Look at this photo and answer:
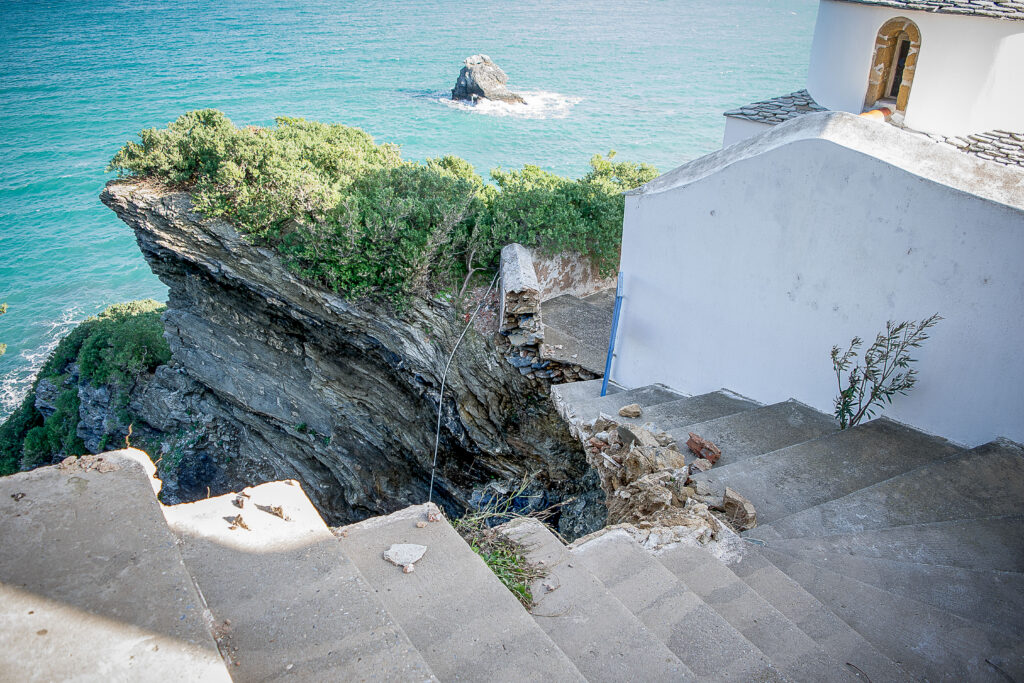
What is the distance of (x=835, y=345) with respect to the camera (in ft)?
18.2

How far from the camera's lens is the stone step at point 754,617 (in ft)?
9.73

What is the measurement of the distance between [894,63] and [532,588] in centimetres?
1136

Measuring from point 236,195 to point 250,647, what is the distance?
919cm

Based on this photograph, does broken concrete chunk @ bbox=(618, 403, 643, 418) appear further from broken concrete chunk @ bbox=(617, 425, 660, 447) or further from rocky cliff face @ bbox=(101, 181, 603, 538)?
rocky cliff face @ bbox=(101, 181, 603, 538)

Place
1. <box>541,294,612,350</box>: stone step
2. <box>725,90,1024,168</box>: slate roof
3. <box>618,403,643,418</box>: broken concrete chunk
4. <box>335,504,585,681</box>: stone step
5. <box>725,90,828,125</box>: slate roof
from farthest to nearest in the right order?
<box>725,90,828,125</box>: slate roof
<box>541,294,612,350</box>: stone step
<box>725,90,1024,168</box>: slate roof
<box>618,403,643,418</box>: broken concrete chunk
<box>335,504,585,681</box>: stone step

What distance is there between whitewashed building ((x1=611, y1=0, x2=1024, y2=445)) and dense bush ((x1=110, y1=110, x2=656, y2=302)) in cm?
265

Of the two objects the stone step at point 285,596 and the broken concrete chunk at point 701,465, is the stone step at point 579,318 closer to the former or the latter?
the broken concrete chunk at point 701,465

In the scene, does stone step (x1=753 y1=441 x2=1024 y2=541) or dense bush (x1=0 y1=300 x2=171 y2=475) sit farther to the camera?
dense bush (x1=0 y1=300 x2=171 y2=475)

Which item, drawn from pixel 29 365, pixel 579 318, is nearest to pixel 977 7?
pixel 579 318

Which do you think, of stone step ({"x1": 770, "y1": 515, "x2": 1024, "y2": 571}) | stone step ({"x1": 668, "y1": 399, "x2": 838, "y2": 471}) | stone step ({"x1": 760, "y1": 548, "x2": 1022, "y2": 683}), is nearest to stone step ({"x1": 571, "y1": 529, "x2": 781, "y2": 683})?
stone step ({"x1": 760, "y1": 548, "x2": 1022, "y2": 683})

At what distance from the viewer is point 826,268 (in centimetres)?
536

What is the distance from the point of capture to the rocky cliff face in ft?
28.1

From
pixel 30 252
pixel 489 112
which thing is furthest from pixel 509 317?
pixel 489 112

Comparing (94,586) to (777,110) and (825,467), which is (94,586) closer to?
(825,467)
